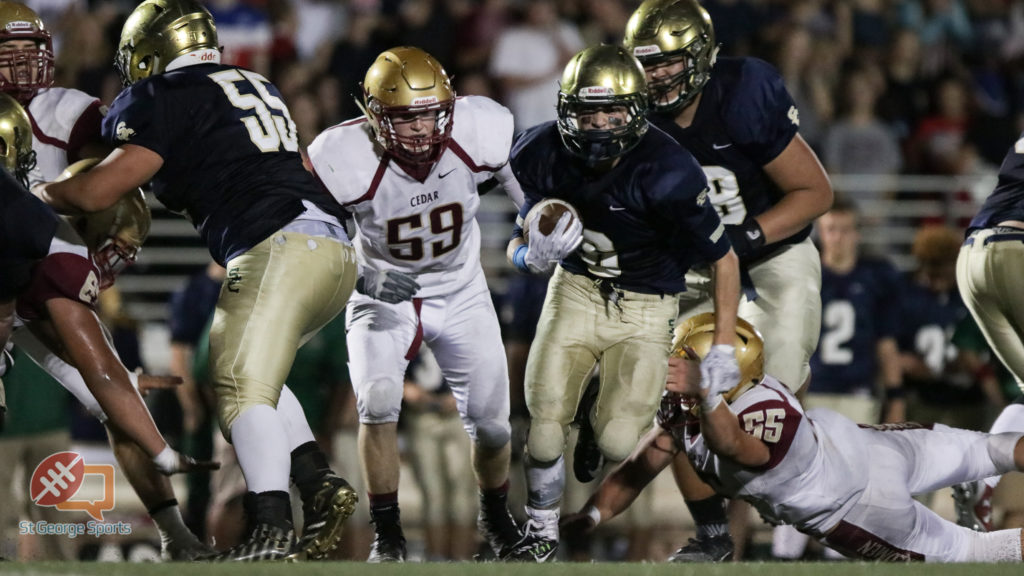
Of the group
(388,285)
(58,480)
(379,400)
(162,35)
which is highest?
(162,35)

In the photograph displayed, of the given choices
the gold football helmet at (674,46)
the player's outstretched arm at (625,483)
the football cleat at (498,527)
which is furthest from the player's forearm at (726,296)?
the football cleat at (498,527)

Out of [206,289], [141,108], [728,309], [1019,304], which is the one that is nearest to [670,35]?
[728,309]

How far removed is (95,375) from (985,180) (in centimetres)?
684

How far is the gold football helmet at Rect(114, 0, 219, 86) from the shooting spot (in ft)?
16.7

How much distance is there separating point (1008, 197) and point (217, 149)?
303 centimetres

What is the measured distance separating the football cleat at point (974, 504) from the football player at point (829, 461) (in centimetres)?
109

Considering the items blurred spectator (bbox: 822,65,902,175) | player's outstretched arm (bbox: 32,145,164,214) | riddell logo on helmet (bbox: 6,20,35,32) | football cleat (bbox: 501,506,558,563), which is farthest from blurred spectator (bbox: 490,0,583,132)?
player's outstretched arm (bbox: 32,145,164,214)

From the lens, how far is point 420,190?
17.4 ft

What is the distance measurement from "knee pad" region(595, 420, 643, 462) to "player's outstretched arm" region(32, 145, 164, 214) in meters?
1.85

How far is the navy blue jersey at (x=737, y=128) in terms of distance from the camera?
556cm

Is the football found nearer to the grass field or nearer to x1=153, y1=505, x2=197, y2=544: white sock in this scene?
the grass field

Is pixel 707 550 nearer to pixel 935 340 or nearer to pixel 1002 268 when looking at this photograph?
pixel 1002 268

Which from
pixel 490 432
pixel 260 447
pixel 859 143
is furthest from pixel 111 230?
pixel 859 143

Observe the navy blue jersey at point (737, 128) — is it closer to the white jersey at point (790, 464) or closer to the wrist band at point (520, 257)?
the wrist band at point (520, 257)
